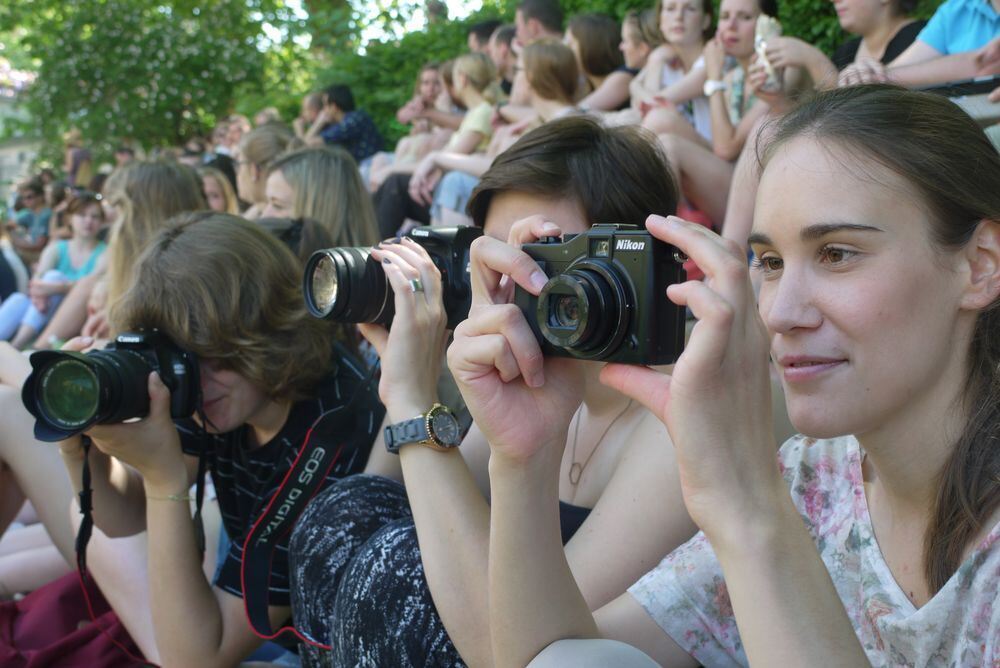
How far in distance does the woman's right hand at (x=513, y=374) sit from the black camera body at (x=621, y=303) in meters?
0.13

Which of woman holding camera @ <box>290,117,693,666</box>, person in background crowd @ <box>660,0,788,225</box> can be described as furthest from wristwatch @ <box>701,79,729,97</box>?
woman holding camera @ <box>290,117,693,666</box>

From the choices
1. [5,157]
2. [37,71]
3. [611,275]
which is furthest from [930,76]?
[5,157]

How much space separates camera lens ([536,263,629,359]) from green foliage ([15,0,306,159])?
1387 cm

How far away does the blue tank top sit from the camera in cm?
642

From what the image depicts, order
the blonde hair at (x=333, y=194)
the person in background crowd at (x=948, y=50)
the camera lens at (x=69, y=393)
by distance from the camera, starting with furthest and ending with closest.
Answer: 1. the blonde hair at (x=333, y=194)
2. the person in background crowd at (x=948, y=50)
3. the camera lens at (x=69, y=393)

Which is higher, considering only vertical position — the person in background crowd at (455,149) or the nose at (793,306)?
the nose at (793,306)

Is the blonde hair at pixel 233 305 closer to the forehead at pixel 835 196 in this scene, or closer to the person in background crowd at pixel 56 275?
the forehead at pixel 835 196

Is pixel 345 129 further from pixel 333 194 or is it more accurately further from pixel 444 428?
pixel 444 428

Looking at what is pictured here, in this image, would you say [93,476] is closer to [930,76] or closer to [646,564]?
[646,564]

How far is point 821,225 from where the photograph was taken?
4.42ft

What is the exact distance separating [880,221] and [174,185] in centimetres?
356

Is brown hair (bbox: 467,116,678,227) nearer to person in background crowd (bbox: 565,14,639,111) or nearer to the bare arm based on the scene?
the bare arm

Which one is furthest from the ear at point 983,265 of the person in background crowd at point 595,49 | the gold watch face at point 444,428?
the person in background crowd at point 595,49

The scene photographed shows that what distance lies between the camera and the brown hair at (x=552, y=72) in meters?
4.74
